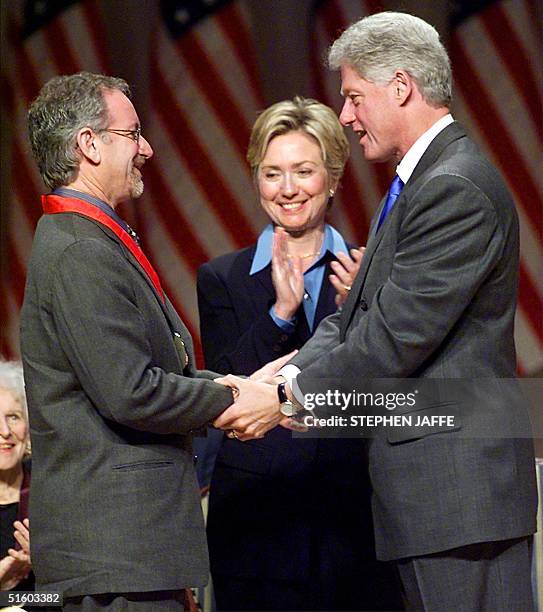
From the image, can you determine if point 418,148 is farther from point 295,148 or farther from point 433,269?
point 295,148

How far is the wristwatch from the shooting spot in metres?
2.42

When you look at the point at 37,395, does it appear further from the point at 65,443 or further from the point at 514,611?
the point at 514,611

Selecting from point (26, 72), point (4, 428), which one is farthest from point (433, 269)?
point (26, 72)

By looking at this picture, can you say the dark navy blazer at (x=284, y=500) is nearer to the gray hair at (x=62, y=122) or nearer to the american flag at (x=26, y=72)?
the gray hair at (x=62, y=122)

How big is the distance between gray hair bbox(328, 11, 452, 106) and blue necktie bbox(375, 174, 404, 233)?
0.56 ft

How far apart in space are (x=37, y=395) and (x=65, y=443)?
0.34ft

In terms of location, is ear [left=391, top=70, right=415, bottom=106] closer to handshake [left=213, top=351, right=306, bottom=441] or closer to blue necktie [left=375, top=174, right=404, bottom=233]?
blue necktie [left=375, top=174, right=404, bottom=233]

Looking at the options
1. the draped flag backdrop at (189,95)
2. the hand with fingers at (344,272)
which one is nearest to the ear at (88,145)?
the hand with fingers at (344,272)

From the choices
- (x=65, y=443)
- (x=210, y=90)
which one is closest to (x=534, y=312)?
(x=210, y=90)

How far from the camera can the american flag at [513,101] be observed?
10.0 feet

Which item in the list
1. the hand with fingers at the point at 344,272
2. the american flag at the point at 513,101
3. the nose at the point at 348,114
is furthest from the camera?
the american flag at the point at 513,101

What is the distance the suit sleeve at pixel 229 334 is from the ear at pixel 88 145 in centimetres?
72

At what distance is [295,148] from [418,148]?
655 millimetres

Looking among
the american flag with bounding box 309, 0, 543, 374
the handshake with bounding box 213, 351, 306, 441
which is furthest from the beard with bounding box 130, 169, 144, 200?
the american flag with bounding box 309, 0, 543, 374
